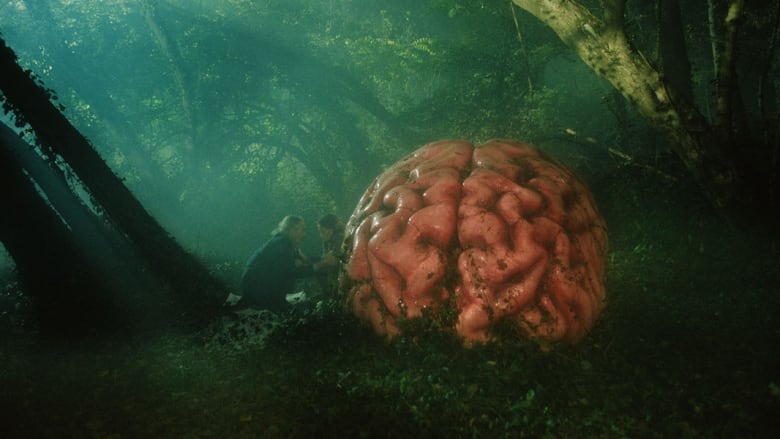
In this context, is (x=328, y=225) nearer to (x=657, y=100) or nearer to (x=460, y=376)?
(x=460, y=376)

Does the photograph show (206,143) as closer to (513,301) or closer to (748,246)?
(513,301)

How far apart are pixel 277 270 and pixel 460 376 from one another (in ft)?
14.2

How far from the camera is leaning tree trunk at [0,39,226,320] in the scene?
Answer: 5.26 metres

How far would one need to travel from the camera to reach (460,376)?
12.1 ft

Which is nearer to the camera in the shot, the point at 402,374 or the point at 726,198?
the point at 402,374

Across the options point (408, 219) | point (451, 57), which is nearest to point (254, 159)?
point (451, 57)

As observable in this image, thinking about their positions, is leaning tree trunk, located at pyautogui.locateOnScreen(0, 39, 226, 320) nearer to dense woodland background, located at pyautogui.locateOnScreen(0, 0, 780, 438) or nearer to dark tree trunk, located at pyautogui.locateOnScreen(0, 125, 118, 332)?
dense woodland background, located at pyautogui.locateOnScreen(0, 0, 780, 438)

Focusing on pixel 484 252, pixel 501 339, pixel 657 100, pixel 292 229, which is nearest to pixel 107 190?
pixel 292 229

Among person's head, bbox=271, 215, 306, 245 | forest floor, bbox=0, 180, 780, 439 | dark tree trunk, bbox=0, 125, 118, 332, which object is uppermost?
dark tree trunk, bbox=0, 125, 118, 332

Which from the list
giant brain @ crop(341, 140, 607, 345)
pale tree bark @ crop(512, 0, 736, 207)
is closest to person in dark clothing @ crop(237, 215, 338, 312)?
giant brain @ crop(341, 140, 607, 345)

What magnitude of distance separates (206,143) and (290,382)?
39.0 ft

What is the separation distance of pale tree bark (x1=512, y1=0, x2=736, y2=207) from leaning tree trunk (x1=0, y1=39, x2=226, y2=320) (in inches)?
224

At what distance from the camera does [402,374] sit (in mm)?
3771

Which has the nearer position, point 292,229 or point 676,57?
point 676,57
